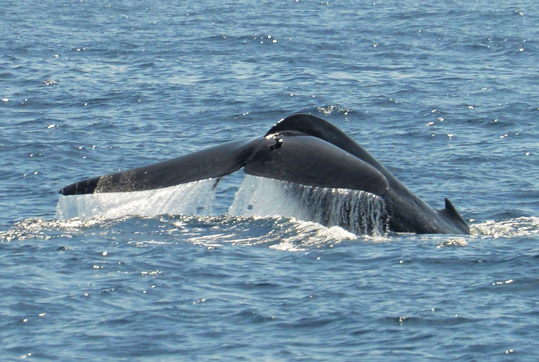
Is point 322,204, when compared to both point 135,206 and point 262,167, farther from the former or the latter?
point 135,206

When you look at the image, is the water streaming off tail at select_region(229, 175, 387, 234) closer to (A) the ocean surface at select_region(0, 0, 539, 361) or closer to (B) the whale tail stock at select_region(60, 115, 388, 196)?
(A) the ocean surface at select_region(0, 0, 539, 361)

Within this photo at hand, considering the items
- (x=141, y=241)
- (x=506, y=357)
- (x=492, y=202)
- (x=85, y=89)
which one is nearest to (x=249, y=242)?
(x=141, y=241)

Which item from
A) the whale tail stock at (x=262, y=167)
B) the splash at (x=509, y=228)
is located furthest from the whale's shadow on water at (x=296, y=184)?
the splash at (x=509, y=228)

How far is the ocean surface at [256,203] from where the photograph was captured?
7578 millimetres

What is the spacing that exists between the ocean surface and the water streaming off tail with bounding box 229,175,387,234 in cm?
6

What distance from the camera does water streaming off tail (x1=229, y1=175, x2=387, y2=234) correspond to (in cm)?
989

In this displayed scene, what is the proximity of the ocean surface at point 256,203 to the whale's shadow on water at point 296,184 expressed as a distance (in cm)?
10

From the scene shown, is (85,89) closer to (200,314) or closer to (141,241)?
(141,241)

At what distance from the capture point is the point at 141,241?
32.7 ft

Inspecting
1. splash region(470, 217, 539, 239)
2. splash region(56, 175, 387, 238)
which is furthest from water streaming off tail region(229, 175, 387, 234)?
splash region(470, 217, 539, 239)

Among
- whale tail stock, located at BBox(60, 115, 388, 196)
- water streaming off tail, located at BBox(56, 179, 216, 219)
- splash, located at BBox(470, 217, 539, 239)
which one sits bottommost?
splash, located at BBox(470, 217, 539, 239)

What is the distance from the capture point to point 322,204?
989 centimetres

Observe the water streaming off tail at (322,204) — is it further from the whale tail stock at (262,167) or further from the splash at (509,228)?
the splash at (509,228)

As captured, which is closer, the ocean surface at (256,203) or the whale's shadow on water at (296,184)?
the ocean surface at (256,203)
